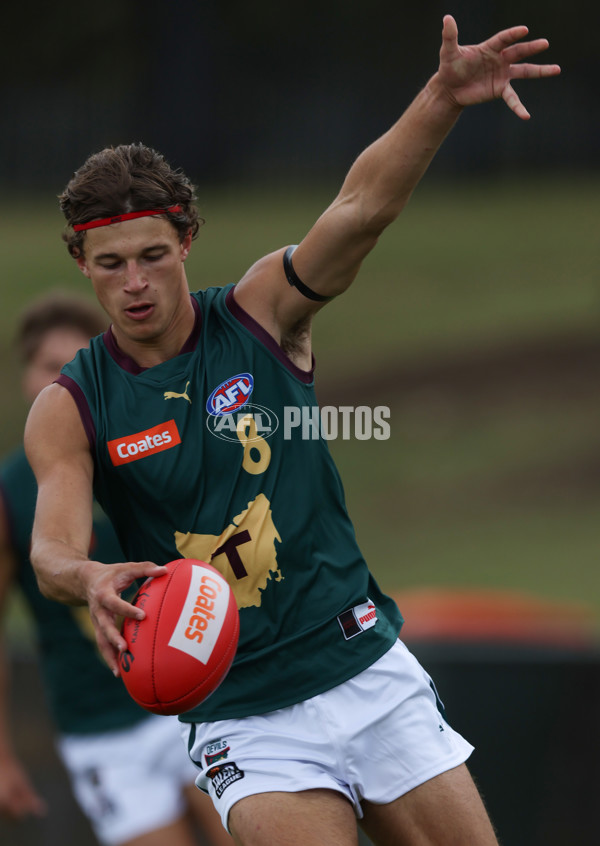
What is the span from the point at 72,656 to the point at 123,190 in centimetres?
268

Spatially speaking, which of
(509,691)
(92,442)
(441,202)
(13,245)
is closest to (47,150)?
(13,245)

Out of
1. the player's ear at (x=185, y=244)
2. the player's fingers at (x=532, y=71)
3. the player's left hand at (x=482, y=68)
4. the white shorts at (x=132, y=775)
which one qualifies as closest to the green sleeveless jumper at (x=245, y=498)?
the player's ear at (x=185, y=244)

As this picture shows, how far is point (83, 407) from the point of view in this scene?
367 cm

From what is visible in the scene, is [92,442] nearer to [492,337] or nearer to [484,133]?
[492,337]

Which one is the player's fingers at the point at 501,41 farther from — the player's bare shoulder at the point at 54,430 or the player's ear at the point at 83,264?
the player's bare shoulder at the point at 54,430

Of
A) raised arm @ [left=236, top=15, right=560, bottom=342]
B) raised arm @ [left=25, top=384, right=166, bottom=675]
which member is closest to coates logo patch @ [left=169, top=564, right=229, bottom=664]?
raised arm @ [left=25, top=384, right=166, bottom=675]

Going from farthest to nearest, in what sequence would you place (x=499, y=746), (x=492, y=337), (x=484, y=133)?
(x=484, y=133) → (x=492, y=337) → (x=499, y=746)

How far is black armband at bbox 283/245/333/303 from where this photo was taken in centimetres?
371

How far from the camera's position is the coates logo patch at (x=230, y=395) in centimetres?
373

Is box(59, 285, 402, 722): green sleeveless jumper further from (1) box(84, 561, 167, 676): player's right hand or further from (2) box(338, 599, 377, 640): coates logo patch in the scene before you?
(1) box(84, 561, 167, 676): player's right hand

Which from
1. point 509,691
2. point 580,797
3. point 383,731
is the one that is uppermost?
point 383,731

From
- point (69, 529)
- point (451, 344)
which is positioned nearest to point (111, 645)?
point (69, 529)

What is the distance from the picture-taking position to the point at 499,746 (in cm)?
632

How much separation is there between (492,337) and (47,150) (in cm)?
1005
